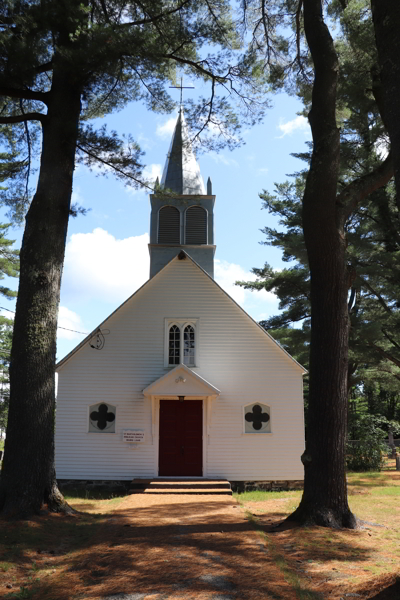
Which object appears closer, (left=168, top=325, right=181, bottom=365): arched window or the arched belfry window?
(left=168, top=325, right=181, bottom=365): arched window

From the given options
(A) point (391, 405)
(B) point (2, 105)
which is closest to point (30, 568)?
(B) point (2, 105)

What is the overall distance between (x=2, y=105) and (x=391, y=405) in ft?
133

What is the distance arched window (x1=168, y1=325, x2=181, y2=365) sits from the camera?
1531 centimetres

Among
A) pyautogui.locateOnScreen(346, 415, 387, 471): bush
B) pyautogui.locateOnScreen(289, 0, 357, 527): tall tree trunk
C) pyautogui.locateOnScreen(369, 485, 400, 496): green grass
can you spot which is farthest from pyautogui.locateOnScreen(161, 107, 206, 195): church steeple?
pyautogui.locateOnScreen(369, 485, 400, 496): green grass

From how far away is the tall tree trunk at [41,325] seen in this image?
26.2 feet

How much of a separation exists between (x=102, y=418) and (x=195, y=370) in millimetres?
3125

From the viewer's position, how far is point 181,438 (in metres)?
14.8

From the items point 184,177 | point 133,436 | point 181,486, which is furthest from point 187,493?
point 184,177

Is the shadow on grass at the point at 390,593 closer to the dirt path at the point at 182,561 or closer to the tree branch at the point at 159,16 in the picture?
the dirt path at the point at 182,561

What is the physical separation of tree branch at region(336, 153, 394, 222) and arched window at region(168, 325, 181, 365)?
785 cm

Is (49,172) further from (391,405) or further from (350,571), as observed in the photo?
(391,405)

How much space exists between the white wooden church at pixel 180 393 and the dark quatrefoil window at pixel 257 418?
30 mm

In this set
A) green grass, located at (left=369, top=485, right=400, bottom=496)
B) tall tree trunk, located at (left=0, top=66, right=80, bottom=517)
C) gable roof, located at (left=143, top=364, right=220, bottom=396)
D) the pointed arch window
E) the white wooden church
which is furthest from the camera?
the pointed arch window

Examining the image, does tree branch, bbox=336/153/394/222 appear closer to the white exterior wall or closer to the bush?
Result: the white exterior wall
